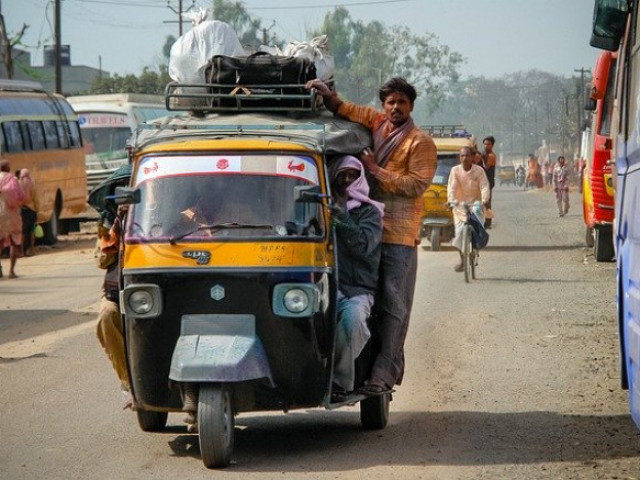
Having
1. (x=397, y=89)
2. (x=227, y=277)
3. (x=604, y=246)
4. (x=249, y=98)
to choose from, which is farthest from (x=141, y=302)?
(x=604, y=246)

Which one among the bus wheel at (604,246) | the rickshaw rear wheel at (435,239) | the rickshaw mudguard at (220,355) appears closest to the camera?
the rickshaw mudguard at (220,355)

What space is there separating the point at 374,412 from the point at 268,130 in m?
1.87

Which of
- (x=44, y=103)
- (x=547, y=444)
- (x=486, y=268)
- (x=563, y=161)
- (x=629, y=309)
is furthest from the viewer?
(x=563, y=161)

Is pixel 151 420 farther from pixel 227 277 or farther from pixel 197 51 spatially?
pixel 197 51

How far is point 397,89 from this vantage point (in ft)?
29.4

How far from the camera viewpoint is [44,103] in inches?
1323

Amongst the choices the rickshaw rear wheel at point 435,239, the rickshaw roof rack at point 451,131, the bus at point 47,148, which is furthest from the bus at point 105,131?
the rickshaw rear wheel at point 435,239

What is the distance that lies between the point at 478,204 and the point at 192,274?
1173 cm

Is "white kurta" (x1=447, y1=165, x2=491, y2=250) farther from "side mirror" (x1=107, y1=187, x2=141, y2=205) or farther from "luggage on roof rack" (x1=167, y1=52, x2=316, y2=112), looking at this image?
"side mirror" (x1=107, y1=187, x2=141, y2=205)

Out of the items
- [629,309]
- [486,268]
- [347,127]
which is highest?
[347,127]

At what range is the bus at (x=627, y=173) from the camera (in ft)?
23.7

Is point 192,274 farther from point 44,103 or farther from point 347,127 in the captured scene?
point 44,103

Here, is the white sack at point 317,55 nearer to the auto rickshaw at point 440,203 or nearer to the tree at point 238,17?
the auto rickshaw at point 440,203

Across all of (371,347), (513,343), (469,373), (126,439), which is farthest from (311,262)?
(513,343)
